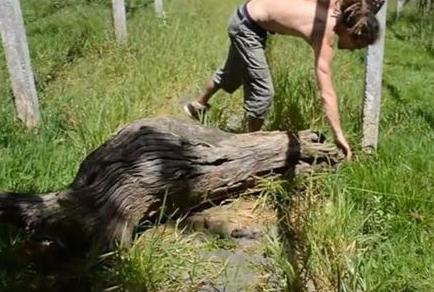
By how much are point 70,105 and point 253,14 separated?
1770 mm

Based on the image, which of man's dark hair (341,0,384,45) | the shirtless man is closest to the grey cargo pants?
the shirtless man

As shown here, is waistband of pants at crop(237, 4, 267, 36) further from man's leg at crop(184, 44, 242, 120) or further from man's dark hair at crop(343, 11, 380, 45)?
man's dark hair at crop(343, 11, 380, 45)

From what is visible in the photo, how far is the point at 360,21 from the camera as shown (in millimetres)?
3777

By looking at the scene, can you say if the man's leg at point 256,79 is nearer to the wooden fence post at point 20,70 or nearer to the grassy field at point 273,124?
the grassy field at point 273,124

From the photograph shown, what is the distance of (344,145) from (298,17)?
0.81 metres

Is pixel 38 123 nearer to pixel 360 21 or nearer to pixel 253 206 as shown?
pixel 253 206

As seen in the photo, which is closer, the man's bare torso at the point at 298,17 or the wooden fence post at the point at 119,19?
the man's bare torso at the point at 298,17

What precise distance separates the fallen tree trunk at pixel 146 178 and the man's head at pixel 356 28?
682mm

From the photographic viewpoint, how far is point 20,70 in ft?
16.8

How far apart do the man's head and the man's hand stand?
545 mm

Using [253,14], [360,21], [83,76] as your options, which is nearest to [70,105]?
[83,76]

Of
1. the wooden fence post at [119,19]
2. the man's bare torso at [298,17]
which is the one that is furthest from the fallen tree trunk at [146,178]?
the wooden fence post at [119,19]

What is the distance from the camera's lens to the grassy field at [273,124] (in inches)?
130

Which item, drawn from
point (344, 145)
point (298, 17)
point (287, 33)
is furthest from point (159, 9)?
point (344, 145)
